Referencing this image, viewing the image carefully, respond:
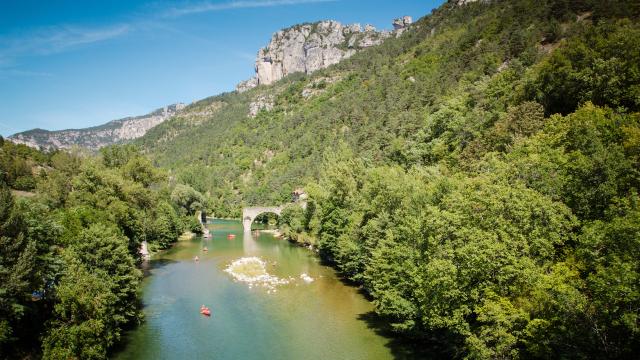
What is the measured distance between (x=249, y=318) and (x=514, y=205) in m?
22.4

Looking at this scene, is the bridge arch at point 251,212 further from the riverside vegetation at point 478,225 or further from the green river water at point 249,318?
the green river water at point 249,318

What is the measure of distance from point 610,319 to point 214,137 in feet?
603

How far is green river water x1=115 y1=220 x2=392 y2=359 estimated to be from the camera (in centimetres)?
2752

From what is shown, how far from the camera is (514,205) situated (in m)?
20.8

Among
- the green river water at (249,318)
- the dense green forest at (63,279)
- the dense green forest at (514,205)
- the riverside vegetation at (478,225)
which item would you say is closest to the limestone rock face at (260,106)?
the dense green forest at (514,205)

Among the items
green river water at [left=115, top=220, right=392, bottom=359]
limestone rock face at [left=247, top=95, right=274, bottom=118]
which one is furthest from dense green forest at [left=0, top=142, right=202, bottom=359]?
limestone rock face at [left=247, top=95, right=274, bottom=118]

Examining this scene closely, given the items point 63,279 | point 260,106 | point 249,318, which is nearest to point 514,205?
point 249,318

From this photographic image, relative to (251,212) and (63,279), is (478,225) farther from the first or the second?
(251,212)

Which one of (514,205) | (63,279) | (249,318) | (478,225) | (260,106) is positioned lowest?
(249,318)

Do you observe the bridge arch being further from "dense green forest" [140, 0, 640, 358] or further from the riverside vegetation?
the riverside vegetation

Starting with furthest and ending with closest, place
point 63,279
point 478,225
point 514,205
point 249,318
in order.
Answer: point 249,318, point 63,279, point 478,225, point 514,205

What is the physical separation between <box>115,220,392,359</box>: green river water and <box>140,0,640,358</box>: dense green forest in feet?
8.93

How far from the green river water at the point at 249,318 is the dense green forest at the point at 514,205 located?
2.72 meters

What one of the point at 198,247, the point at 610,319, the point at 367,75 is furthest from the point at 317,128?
the point at 610,319
